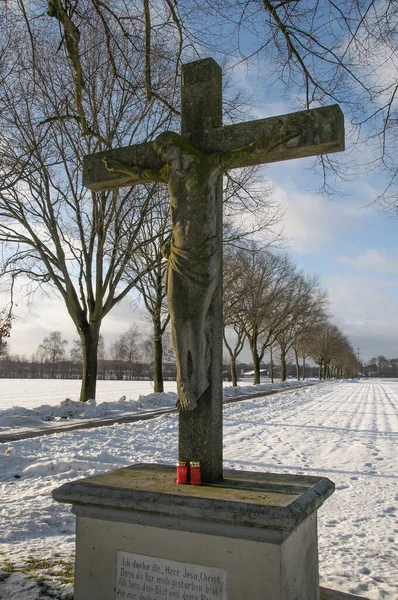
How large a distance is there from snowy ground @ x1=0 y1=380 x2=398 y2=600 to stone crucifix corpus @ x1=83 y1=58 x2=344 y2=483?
5.27ft

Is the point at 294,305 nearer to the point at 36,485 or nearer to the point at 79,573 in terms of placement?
the point at 36,485

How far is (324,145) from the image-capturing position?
3391 millimetres

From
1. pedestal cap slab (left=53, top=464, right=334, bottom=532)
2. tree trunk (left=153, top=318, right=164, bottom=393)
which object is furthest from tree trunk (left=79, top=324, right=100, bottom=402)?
pedestal cap slab (left=53, top=464, right=334, bottom=532)

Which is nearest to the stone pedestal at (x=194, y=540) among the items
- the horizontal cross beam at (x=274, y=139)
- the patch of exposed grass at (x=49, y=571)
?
the patch of exposed grass at (x=49, y=571)

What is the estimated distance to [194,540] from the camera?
2625 mm

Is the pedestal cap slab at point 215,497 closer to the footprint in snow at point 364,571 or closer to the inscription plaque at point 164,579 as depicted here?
the inscription plaque at point 164,579

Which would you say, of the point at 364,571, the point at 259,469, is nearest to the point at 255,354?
the point at 259,469

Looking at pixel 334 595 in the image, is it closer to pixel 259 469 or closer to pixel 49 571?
pixel 49 571

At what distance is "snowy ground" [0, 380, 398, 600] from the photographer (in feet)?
13.0

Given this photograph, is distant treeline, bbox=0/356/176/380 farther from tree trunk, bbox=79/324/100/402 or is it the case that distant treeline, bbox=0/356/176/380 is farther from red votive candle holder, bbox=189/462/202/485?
red votive candle holder, bbox=189/462/202/485

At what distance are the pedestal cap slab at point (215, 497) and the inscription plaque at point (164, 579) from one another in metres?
0.28

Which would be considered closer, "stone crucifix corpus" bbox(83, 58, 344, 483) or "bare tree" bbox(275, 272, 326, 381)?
"stone crucifix corpus" bbox(83, 58, 344, 483)

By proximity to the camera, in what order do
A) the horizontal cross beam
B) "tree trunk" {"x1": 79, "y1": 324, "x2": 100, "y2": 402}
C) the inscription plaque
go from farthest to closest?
"tree trunk" {"x1": 79, "y1": 324, "x2": 100, "y2": 402} < the horizontal cross beam < the inscription plaque

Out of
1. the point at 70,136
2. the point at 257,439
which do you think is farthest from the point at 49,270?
the point at 257,439
